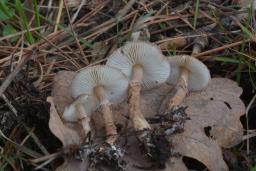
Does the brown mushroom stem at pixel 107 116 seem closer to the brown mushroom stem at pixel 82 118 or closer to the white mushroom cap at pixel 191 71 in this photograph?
the brown mushroom stem at pixel 82 118

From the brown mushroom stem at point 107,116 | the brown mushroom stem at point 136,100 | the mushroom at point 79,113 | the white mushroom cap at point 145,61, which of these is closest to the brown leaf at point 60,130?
the mushroom at point 79,113

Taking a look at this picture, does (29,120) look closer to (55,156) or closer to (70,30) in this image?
(55,156)

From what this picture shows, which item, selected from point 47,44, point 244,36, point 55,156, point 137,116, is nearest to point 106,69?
point 137,116

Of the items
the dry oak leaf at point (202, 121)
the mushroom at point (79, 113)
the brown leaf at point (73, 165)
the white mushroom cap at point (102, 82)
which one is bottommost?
the brown leaf at point (73, 165)

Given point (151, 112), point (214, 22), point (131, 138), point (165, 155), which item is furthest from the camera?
point (214, 22)

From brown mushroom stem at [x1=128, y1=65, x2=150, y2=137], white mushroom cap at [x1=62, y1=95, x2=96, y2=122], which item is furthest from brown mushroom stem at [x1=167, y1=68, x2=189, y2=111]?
white mushroom cap at [x1=62, y1=95, x2=96, y2=122]

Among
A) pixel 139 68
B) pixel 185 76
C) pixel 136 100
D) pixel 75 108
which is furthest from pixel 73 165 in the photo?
pixel 185 76

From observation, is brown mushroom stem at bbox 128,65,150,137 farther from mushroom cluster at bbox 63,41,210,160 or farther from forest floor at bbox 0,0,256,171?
forest floor at bbox 0,0,256,171
